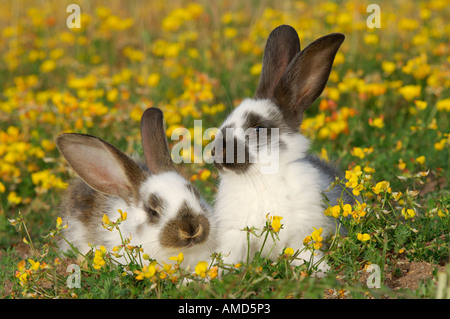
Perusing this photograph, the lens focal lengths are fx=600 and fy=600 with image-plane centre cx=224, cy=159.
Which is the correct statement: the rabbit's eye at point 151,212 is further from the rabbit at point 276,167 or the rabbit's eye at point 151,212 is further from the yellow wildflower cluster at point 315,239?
the yellow wildflower cluster at point 315,239

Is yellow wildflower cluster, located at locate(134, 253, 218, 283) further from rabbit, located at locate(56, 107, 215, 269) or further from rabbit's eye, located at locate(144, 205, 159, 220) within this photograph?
rabbit's eye, located at locate(144, 205, 159, 220)

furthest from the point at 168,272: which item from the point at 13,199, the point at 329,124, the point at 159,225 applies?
the point at 329,124

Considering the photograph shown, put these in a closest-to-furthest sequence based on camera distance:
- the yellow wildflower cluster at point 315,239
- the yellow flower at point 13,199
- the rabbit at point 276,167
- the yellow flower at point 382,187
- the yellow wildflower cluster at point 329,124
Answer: the yellow wildflower cluster at point 315,239 → the yellow flower at point 382,187 → the rabbit at point 276,167 → the yellow flower at point 13,199 → the yellow wildflower cluster at point 329,124

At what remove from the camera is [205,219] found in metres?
4.34

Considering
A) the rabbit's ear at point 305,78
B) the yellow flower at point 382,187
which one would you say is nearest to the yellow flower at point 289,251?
the yellow flower at point 382,187

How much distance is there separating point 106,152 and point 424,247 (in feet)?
A: 7.68

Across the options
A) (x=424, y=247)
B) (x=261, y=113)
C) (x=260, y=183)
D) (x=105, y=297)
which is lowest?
(x=105, y=297)

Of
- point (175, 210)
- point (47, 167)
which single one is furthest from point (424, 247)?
point (47, 167)

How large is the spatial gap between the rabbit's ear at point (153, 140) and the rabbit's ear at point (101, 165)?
0.46 feet

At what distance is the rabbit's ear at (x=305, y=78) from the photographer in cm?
409

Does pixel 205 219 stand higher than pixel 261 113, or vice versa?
pixel 261 113

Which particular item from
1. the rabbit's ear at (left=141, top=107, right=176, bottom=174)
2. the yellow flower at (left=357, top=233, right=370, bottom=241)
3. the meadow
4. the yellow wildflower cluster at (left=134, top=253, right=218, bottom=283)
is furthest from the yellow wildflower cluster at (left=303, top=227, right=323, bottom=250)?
the rabbit's ear at (left=141, top=107, right=176, bottom=174)
